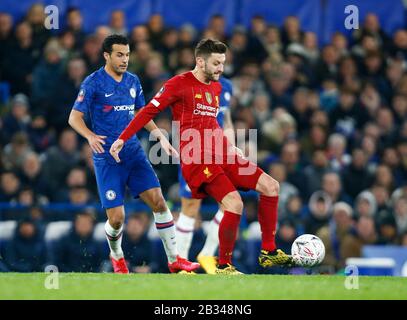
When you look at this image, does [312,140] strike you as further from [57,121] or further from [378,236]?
[57,121]

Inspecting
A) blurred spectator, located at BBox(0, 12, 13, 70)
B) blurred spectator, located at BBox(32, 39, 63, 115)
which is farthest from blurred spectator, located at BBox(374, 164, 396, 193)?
blurred spectator, located at BBox(0, 12, 13, 70)

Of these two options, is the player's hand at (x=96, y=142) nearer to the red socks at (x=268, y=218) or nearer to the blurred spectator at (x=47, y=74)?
the red socks at (x=268, y=218)

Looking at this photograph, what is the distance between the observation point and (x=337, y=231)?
1570 cm

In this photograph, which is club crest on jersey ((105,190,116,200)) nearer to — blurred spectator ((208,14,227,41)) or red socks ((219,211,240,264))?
red socks ((219,211,240,264))

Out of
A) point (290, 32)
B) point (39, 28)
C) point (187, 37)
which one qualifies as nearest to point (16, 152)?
point (39, 28)

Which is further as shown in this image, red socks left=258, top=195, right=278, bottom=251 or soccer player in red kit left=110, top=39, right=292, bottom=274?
red socks left=258, top=195, right=278, bottom=251

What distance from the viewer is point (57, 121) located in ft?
53.4

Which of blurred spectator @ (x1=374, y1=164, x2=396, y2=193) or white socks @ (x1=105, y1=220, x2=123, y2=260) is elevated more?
blurred spectator @ (x1=374, y1=164, x2=396, y2=193)

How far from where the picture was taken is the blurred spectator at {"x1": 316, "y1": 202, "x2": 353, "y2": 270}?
1527 cm

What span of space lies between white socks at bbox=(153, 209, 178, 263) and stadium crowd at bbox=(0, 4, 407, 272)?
2.00 m

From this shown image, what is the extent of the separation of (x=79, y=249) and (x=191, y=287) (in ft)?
14.5

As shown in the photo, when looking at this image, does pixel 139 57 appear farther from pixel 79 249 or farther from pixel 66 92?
pixel 79 249

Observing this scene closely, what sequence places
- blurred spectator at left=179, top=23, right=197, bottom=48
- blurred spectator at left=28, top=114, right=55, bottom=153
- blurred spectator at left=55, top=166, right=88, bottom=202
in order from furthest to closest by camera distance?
blurred spectator at left=179, top=23, right=197, bottom=48
blurred spectator at left=28, top=114, right=55, bottom=153
blurred spectator at left=55, top=166, right=88, bottom=202

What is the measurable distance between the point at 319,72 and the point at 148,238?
6169 millimetres
